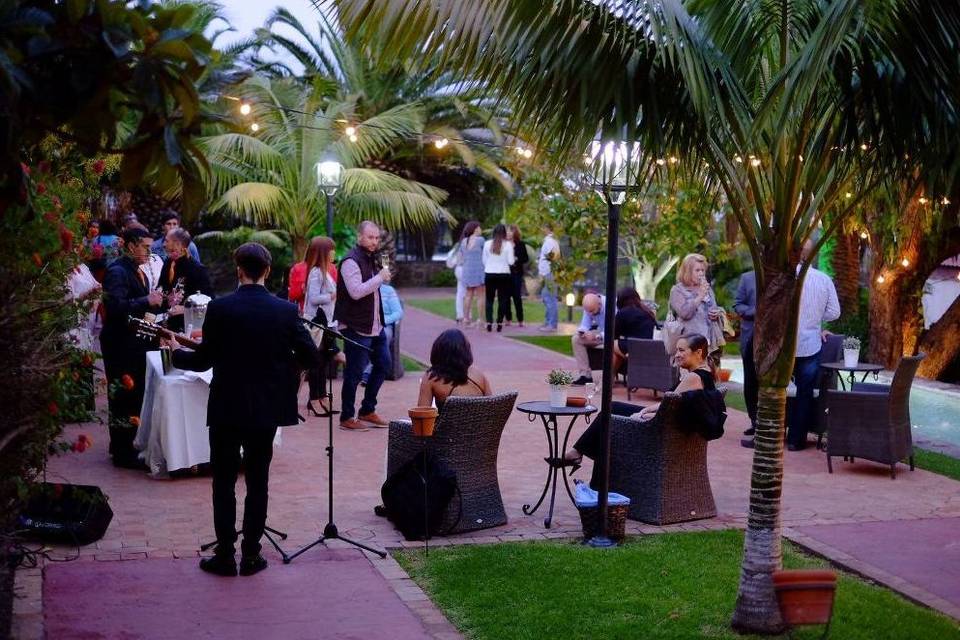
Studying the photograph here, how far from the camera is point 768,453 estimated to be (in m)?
6.07

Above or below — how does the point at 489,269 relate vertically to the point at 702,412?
above

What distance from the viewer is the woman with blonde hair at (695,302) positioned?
→ 482 inches

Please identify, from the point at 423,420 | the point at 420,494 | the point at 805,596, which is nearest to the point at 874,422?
the point at 420,494

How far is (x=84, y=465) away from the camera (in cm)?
992

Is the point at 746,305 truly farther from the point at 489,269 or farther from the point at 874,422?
the point at 489,269

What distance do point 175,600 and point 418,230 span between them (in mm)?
29456

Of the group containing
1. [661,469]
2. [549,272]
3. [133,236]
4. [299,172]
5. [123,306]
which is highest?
[299,172]

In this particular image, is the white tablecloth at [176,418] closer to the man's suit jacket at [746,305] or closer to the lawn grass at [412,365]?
the man's suit jacket at [746,305]

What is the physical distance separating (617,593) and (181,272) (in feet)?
17.5

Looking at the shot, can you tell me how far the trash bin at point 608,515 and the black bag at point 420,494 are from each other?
81cm

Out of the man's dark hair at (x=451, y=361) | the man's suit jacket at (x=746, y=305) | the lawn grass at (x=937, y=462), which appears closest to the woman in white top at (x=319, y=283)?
the man's suit jacket at (x=746, y=305)

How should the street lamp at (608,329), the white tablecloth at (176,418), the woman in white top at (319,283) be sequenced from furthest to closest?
the woman in white top at (319,283) → the white tablecloth at (176,418) → the street lamp at (608,329)

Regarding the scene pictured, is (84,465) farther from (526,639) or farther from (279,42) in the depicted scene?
(279,42)

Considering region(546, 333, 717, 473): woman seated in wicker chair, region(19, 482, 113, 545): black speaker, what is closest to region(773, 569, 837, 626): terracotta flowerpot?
region(546, 333, 717, 473): woman seated in wicker chair
